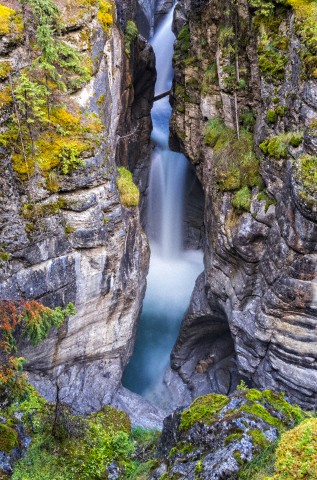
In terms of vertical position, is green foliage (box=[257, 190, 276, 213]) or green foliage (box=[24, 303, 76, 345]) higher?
green foliage (box=[257, 190, 276, 213])

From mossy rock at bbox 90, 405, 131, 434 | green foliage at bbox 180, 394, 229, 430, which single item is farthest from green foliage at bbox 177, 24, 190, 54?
green foliage at bbox 180, 394, 229, 430

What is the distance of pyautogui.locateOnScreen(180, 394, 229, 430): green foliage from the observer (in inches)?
266

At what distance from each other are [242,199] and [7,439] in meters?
9.91

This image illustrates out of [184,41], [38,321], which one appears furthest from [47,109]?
[184,41]

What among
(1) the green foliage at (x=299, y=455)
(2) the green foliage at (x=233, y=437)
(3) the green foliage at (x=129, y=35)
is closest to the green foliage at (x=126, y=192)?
(3) the green foliage at (x=129, y=35)

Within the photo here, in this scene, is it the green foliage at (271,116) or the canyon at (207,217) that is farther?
the green foliage at (271,116)

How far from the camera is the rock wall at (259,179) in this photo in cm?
1163

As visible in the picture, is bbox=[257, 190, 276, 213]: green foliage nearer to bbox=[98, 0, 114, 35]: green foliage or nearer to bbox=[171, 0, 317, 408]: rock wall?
bbox=[171, 0, 317, 408]: rock wall

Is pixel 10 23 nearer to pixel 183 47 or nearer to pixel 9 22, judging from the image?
pixel 9 22

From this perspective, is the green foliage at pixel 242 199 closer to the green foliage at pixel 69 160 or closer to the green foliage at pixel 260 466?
the green foliage at pixel 69 160

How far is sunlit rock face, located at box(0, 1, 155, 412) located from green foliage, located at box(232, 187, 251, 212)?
3.56m

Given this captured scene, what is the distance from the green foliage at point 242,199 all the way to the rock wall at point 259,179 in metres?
0.03

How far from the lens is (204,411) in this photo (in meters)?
6.90

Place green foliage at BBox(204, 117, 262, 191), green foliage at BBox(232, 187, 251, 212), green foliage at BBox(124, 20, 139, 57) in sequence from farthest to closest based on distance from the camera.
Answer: green foliage at BBox(124, 20, 139, 57) < green foliage at BBox(204, 117, 262, 191) < green foliage at BBox(232, 187, 251, 212)
